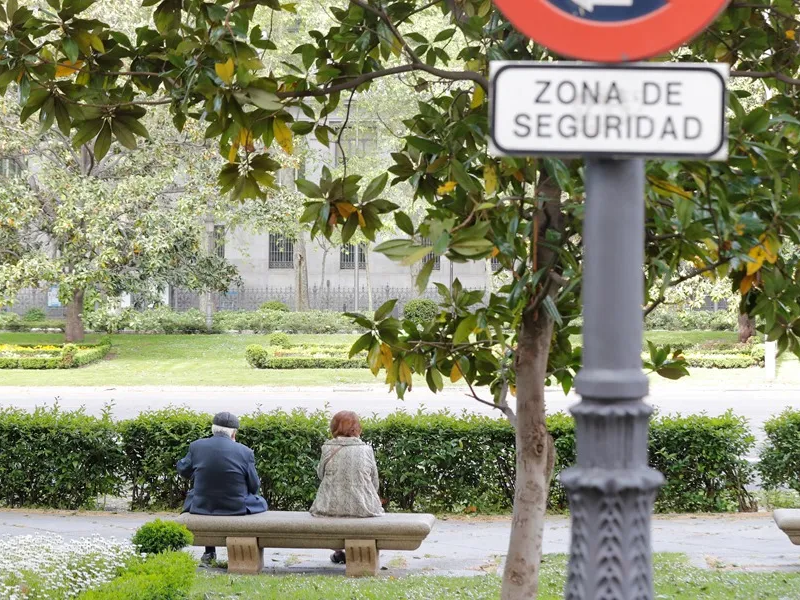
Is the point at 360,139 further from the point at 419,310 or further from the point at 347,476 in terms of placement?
the point at 347,476

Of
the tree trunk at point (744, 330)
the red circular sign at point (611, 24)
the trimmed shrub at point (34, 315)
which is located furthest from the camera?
the trimmed shrub at point (34, 315)

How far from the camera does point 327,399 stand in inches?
857

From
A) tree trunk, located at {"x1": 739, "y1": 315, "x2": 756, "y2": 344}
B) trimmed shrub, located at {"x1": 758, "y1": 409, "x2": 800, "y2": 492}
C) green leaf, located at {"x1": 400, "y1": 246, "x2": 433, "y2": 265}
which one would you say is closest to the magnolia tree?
green leaf, located at {"x1": 400, "y1": 246, "x2": 433, "y2": 265}

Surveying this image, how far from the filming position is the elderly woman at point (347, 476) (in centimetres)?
894

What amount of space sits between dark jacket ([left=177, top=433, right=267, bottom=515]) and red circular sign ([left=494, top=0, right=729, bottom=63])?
291 inches

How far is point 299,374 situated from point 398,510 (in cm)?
1424

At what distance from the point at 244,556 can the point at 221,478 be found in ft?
2.18

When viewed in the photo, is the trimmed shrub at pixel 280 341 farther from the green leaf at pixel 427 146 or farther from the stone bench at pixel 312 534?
the green leaf at pixel 427 146

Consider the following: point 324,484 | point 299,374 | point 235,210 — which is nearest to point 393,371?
point 324,484

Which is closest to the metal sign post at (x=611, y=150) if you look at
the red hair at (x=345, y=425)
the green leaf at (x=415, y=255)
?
the green leaf at (x=415, y=255)

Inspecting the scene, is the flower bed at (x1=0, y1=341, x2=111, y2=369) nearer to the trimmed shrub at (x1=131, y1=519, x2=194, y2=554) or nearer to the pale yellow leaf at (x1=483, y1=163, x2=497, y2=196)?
the trimmed shrub at (x1=131, y1=519, x2=194, y2=554)

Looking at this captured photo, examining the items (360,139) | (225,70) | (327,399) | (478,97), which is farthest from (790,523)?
(360,139)

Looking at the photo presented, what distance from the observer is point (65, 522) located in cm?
1110

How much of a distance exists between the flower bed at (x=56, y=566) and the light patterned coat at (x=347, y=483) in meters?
1.88
